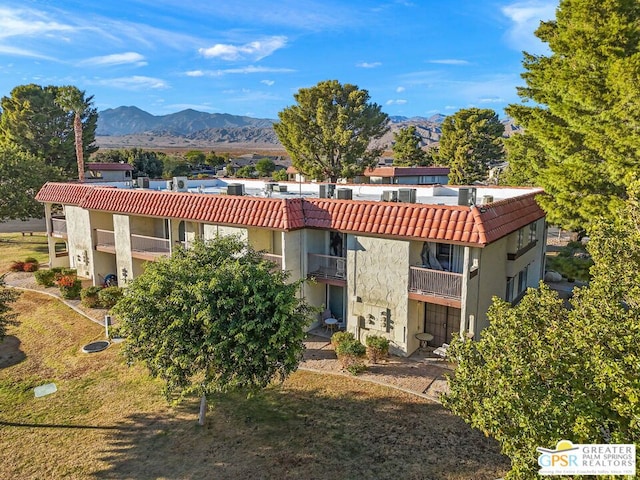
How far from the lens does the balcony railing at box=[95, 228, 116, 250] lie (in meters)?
27.4

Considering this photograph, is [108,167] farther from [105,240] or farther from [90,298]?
[90,298]

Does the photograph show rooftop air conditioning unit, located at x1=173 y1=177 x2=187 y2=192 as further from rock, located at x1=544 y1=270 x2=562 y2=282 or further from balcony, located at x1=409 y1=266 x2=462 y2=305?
rock, located at x1=544 y1=270 x2=562 y2=282

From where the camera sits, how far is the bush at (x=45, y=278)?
94.7 feet

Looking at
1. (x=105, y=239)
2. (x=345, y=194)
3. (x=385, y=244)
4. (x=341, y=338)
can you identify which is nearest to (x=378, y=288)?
(x=385, y=244)

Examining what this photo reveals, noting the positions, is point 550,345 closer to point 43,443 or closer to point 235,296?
point 235,296

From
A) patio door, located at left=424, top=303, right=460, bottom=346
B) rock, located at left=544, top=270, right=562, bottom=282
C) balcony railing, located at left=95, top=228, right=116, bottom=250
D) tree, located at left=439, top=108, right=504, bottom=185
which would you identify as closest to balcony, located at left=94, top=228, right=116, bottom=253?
balcony railing, located at left=95, top=228, right=116, bottom=250

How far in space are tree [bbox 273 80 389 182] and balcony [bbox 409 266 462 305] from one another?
110 feet

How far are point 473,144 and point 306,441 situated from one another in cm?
5420

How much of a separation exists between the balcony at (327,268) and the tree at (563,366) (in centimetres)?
1039

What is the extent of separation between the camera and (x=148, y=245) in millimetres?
25719

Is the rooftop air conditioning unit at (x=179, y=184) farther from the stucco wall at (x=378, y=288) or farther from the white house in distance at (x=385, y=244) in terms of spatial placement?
the stucco wall at (x=378, y=288)

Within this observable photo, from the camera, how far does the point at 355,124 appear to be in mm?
50750

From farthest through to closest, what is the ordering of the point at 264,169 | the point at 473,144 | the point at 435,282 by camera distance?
1. the point at 264,169
2. the point at 473,144
3. the point at 435,282

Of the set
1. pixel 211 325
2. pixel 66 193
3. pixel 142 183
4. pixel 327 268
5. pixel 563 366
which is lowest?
pixel 327 268
